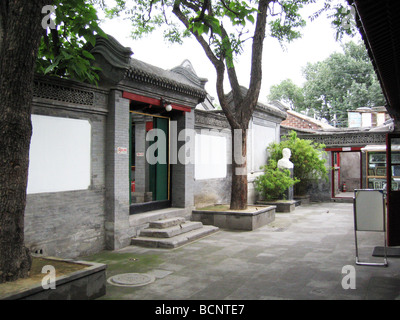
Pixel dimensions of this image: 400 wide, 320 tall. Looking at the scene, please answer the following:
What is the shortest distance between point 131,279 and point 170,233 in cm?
247

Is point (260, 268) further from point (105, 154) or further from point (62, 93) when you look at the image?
point (62, 93)

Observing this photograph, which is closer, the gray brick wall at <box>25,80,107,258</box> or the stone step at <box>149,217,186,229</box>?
the gray brick wall at <box>25,80,107,258</box>

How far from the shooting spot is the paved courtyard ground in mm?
4695

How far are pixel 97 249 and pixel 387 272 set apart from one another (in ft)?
16.1

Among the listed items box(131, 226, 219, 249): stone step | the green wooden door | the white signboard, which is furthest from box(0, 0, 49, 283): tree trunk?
the green wooden door

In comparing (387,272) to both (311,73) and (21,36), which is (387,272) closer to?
(21,36)

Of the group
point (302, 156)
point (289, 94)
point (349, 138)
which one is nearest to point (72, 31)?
point (302, 156)

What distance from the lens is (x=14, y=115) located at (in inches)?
160

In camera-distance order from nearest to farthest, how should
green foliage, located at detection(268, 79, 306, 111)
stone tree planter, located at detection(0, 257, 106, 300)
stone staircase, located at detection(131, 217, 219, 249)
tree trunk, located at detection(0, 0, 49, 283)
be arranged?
stone tree planter, located at detection(0, 257, 106, 300), tree trunk, located at detection(0, 0, 49, 283), stone staircase, located at detection(131, 217, 219, 249), green foliage, located at detection(268, 79, 306, 111)

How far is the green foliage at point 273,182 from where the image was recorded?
12.9 m

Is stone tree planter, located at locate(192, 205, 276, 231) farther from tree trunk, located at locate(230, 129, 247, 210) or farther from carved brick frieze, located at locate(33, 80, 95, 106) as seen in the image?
→ carved brick frieze, located at locate(33, 80, 95, 106)

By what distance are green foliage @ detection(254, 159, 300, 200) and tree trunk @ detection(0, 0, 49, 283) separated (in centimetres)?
976

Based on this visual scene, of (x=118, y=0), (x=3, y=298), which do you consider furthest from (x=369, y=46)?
(x=118, y=0)

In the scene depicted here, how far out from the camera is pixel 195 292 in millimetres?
4785
